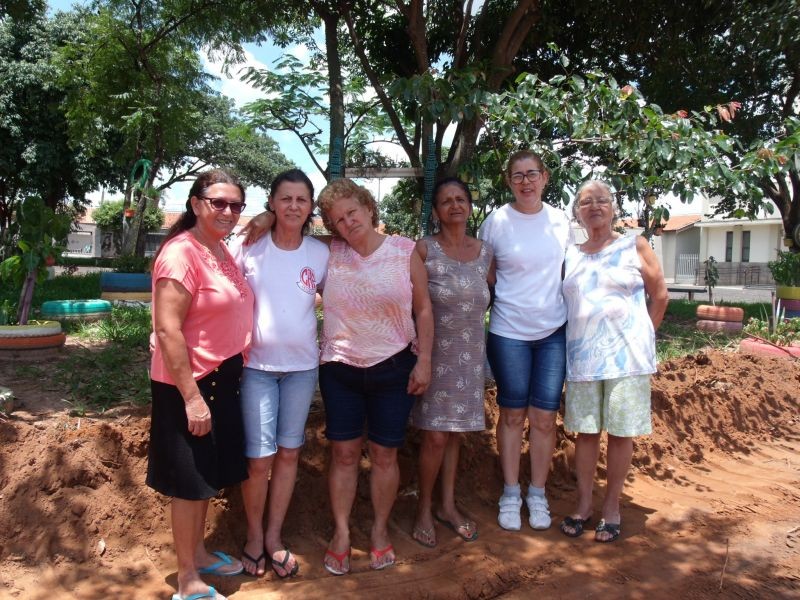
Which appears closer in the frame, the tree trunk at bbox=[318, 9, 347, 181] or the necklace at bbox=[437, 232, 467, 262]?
the necklace at bbox=[437, 232, 467, 262]

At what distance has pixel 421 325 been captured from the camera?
3.10m

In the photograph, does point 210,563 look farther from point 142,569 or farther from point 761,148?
point 761,148

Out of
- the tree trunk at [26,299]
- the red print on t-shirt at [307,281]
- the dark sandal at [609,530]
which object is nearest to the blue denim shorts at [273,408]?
the red print on t-shirt at [307,281]

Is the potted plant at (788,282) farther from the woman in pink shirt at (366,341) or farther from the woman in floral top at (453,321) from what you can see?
the woman in pink shirt at (366,341)

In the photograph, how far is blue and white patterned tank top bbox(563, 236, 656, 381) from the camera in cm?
336

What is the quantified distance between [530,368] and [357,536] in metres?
1.33

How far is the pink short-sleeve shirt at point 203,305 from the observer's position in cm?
259

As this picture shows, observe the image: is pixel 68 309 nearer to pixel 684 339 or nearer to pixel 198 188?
pixel 198 188

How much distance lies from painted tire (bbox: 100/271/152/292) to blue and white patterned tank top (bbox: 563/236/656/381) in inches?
263

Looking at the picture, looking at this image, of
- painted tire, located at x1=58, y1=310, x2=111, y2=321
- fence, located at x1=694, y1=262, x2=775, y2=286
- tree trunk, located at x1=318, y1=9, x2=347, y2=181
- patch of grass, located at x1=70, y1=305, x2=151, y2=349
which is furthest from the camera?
fence, located at x1=694, y1=262, x2=775, y2=286

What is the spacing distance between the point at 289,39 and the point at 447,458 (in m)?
7.45

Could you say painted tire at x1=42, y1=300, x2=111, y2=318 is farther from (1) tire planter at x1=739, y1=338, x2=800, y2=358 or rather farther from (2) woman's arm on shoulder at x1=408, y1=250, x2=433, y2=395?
(1) tire planter at x1=739, y1=338, x2=800, y2=358

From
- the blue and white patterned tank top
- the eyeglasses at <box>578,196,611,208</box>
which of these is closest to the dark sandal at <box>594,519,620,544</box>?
the blue and white patterned tank top

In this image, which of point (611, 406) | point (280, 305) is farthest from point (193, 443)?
point (611, 406)
